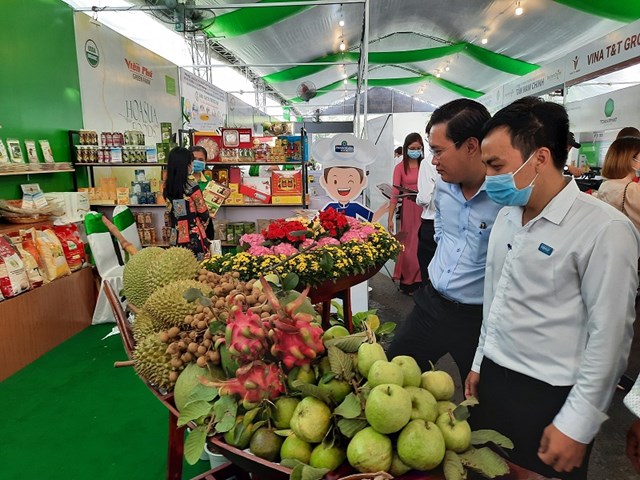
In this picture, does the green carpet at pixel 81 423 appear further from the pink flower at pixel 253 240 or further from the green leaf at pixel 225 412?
the green leaf at pixel 225 412

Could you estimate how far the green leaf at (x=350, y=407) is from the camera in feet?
2.90

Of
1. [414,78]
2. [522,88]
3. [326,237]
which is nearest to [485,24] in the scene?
[522,88]

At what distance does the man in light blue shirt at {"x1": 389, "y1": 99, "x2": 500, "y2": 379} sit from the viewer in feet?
5.42

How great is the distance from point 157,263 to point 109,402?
6.15 ft

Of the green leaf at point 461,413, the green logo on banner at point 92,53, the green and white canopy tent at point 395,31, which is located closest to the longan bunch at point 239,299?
the green leaf at point 461,413

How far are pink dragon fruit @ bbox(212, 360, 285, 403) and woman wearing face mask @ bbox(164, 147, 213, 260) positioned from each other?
3.06 meters

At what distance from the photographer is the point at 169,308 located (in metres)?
1.20

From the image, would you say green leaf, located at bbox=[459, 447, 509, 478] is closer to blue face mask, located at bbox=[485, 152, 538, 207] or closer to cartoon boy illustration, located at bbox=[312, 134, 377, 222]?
blue face mask, located at bbox=[485, 152, 538, 207]

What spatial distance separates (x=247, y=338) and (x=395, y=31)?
11390 millimetres

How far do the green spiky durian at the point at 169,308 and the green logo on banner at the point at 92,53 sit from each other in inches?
208

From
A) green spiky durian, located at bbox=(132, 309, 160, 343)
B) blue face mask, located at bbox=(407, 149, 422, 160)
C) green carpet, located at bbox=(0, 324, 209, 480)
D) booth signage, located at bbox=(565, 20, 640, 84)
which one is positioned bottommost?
green carpet, located at bbox=(0, 324, 209, 480)

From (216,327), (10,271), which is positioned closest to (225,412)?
(216,327)

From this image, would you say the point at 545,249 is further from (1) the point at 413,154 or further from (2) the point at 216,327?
(1) the point at 413,154

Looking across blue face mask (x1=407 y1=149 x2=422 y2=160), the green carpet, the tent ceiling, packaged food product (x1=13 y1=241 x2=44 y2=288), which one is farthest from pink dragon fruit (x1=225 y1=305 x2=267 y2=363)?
the tent ceiling
